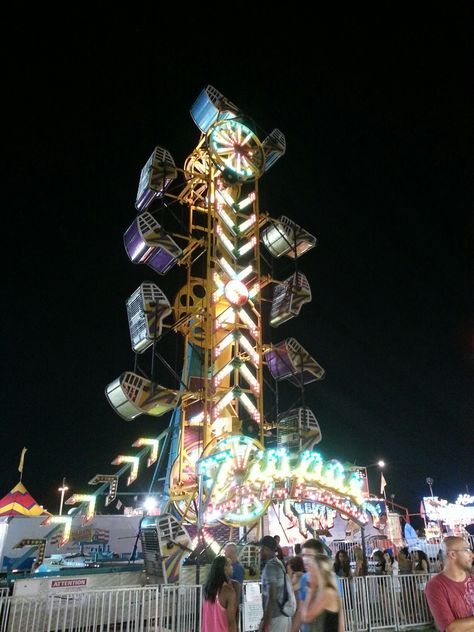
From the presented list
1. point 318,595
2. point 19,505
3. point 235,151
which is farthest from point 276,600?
point 19,505

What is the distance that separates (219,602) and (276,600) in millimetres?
933

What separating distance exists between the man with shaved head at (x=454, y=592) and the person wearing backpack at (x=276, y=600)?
2.58 meters

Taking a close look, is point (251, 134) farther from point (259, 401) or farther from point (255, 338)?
point (259, 401)

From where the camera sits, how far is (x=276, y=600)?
20.6ft

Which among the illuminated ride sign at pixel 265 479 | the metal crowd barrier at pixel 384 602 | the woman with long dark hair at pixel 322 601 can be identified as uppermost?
the illuminated ride sign at pixel 265 479

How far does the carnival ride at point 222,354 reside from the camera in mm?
15273

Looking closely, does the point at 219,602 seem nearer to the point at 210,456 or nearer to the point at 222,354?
the point at 210,456

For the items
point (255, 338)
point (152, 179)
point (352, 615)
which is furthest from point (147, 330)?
point (352, 615)

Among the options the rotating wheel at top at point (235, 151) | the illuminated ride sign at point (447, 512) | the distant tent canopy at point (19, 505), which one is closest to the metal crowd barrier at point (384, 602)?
the rotating wheel at top at point (235, 151)

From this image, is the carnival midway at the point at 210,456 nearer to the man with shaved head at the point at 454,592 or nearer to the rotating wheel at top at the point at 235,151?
the rotating wheel at top at the point at 235,151

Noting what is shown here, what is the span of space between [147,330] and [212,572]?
41.4 ft

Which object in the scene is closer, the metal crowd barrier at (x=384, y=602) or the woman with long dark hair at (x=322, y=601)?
the woman with long dark hair at (x=322, y=601)

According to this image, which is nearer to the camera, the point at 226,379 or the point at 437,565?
the point at 437,565

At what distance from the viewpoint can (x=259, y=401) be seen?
19.9m
